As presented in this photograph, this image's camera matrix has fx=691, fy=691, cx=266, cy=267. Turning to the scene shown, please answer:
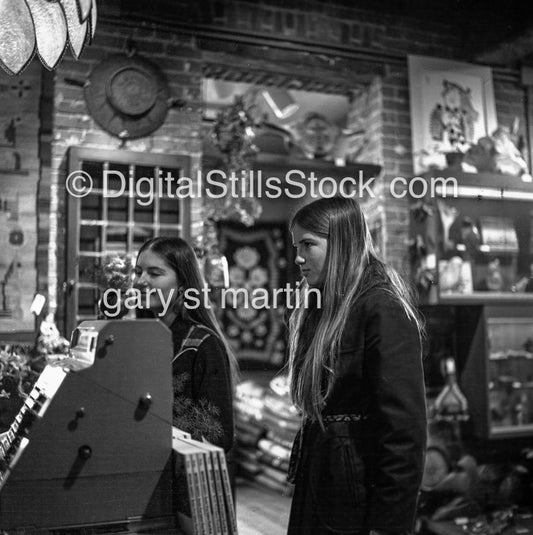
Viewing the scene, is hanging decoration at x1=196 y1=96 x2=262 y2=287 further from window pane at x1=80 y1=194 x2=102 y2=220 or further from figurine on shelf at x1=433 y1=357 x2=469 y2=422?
figurine on shelf at x1=433 y1=357 x2=469 y2=422

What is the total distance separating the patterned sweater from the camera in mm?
1816

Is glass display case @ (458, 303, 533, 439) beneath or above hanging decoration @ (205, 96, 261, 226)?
beneath

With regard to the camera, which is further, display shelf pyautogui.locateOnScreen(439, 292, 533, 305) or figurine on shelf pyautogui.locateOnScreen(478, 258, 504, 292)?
figurine on shelf pyautogui.locateOnScreen(478, 258, 504, 292)

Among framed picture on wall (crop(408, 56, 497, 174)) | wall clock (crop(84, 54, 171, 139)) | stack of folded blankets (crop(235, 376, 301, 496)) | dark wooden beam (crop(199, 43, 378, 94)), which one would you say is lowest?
stack of folded blankets (crop(235, 376, 301, 496))

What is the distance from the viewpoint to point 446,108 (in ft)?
11.8

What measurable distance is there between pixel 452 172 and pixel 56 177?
2044mm

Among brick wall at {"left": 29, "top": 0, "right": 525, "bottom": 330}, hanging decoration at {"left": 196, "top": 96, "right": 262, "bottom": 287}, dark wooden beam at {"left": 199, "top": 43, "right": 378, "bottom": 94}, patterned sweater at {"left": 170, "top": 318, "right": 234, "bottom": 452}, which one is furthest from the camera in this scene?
dark wooden beam at {"left": 199, "top": 43, "right": 378, "bottom": 94}

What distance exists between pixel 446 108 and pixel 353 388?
8.00 ft

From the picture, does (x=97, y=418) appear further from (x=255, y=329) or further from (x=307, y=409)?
(x=255, y=329)

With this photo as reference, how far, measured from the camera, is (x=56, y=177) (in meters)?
2.45

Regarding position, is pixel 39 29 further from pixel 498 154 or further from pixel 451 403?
pixel 451 403

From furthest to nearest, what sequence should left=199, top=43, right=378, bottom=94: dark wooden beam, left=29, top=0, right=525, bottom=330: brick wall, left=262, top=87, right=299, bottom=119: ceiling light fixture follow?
left=262, top=87, right=299, bottom=119: ceiling light fixture, left=199, top=43, right=378, bottom=94: dark wooden beam, left=29, top=0, right=525, bottom=330: brick wall

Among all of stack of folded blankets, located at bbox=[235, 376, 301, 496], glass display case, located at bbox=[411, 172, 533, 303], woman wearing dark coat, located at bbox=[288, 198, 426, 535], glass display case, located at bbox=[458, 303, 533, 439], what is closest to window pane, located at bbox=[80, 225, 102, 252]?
woman wearing dark coat, located at bbox=[288, 198, 426, 535]

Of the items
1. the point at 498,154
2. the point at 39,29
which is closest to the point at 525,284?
the point at 498,154
